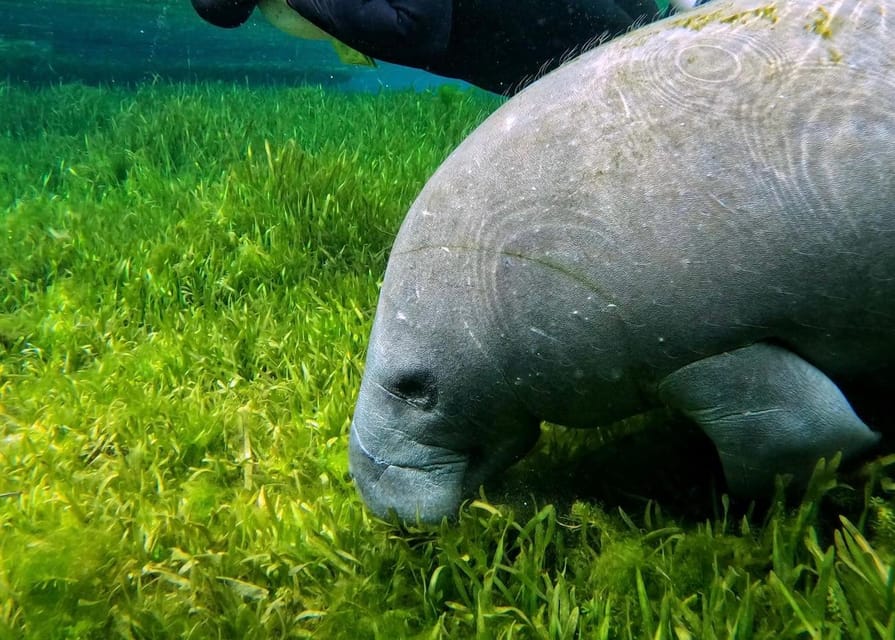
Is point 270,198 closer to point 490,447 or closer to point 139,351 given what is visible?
point 139,351

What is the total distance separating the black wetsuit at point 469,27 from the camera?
4121mm

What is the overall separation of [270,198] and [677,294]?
147 inches

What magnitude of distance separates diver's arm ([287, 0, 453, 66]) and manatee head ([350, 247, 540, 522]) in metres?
2.36

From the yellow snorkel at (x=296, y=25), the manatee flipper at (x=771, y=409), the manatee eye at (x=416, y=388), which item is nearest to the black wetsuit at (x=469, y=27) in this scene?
the yellow snorkel at (x=296, y=25)

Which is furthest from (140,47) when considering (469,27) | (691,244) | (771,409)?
(771,409)

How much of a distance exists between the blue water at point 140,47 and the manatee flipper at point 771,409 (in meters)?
17.1

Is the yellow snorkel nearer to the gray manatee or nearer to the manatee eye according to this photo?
the gray manatee

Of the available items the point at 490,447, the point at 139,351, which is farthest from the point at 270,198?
the point at 490,447

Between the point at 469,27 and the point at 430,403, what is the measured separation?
313 cm

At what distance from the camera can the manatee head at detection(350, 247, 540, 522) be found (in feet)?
6.96

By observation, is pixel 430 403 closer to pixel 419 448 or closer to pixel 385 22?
pixel 419 448

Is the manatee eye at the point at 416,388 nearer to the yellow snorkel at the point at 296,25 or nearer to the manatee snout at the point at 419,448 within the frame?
the manatee snout at the point at 419,448

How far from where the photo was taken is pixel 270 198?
500 centimetres

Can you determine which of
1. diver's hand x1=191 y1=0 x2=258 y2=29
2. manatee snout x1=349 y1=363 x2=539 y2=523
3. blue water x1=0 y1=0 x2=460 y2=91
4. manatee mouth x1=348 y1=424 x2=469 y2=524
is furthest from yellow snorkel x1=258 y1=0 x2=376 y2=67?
blue water x1=0 y1=0 x2=460 y2=91
